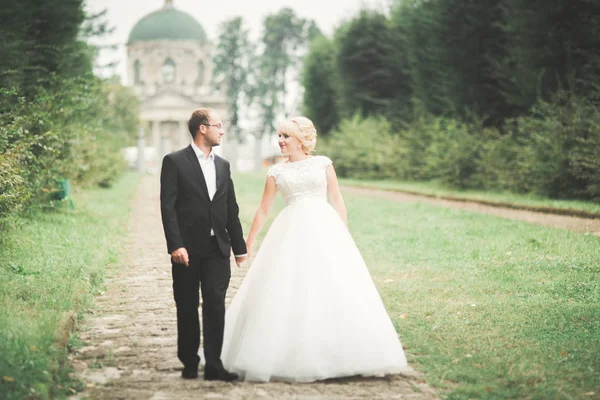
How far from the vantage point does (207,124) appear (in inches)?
210

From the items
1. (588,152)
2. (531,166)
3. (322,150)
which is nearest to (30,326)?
(588,152)

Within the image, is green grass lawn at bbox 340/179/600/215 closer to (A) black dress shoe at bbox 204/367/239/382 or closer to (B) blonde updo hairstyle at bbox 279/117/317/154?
(B) blonde updo hairstyle at bbox 279/117/317/154

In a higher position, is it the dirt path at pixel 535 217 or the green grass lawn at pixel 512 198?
the green grass lawn at pixel 512 198

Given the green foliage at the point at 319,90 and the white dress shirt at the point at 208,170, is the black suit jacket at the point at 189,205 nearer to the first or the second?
the white dress shirt at the point at 208,170

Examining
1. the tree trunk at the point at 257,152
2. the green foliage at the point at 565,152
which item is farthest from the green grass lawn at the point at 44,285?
the tree trunk at the point at 257,152

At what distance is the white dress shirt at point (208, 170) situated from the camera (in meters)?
5.41

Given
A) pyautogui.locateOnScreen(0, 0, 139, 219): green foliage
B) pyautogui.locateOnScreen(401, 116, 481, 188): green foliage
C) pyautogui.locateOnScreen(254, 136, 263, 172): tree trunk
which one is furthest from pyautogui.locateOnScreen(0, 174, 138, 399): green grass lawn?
pyautogui.locateOnScreen(254, 136, 263, 172): tree trunk

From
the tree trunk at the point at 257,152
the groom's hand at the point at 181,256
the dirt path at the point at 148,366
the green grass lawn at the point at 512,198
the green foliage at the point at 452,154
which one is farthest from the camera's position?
the tree trunk at the point at 257,152

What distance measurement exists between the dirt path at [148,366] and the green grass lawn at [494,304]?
56 cm

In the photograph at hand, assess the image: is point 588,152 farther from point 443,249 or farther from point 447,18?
point 447,18

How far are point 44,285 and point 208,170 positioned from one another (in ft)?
10.6

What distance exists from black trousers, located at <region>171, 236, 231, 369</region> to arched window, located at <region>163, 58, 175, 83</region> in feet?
295

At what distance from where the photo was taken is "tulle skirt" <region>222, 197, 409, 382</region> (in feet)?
17.3

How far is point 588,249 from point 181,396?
7557 mm
